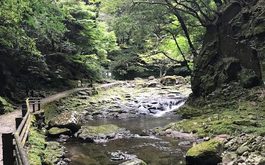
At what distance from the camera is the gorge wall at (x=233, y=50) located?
19.9m

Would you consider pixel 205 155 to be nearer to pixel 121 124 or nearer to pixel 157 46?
pixel 121 124

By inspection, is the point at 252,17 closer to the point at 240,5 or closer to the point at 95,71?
the point at 240,5

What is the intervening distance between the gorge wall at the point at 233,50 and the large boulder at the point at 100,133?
700 cm

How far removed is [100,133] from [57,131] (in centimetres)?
199

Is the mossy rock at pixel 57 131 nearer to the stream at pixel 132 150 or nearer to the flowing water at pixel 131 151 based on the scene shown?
the stream at pixel 132 150

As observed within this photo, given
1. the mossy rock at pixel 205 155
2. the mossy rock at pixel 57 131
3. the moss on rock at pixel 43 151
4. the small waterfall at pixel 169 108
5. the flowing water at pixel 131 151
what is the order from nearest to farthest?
the moss on rock at pixel 43 151
the mossy rock at pixel 205 155
the flowing water at pixel 131 151
the mossy rock at pixel 57 131
the small waterfall at pixel 169 108

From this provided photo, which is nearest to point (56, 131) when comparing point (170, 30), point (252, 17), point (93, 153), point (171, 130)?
point (93, 153)

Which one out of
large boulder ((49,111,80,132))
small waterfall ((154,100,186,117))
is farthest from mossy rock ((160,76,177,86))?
large boulder ((49,111,80,132))

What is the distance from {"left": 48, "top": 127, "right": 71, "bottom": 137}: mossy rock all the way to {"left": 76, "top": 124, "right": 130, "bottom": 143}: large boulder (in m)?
0.51

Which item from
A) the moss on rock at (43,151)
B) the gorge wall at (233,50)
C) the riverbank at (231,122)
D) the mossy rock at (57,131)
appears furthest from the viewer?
the gorge wall at (233,50)

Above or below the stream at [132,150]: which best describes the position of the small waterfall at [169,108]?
above

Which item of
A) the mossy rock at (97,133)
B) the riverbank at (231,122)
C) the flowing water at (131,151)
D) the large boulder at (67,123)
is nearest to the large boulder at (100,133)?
the mossy rock at (97,133)

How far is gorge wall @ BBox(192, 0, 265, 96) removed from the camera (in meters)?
19.9

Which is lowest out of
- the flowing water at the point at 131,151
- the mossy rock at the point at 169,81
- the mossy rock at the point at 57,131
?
the flowing water at the point at 131,151
